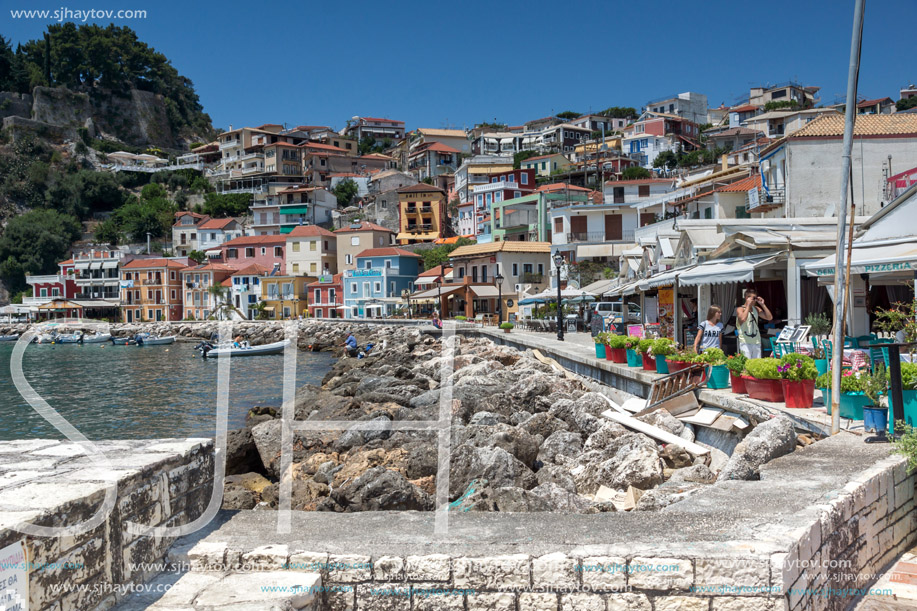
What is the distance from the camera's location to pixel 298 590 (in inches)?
136

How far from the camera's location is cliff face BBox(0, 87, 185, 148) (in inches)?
4215

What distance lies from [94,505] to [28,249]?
98.2m

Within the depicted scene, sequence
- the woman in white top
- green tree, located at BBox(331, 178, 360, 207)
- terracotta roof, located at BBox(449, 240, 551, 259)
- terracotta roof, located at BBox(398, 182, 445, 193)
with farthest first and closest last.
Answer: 1. green tree, located at BBox(331, 178, 360, 207)
2. terracotta roof, located at BBox(398, 182, 445, 193)
3. terracotta roof, located at BBox(449, 240, 551, 259)
4. the woman in white top

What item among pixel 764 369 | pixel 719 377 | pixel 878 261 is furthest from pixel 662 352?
pixel 878 261

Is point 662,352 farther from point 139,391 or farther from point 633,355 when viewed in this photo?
point 139,391

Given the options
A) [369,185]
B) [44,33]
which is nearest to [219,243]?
[369,185]

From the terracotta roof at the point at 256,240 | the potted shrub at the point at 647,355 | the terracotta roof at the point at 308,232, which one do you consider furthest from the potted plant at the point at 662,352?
the terracotta roof at the point at 256,240

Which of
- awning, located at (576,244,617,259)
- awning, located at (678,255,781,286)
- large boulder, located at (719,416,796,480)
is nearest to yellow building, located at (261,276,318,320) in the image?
awning, located at (576,244,617,259)

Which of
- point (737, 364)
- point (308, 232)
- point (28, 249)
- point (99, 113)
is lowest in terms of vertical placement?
point (737, 364)

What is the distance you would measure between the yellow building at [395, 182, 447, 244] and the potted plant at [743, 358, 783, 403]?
70677 millimetres

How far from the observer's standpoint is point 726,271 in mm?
12188

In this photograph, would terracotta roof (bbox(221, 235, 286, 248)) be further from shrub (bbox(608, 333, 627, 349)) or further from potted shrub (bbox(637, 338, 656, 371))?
potted shrub (bbox(637, 338, 656, 371))

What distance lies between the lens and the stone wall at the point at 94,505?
2873mm

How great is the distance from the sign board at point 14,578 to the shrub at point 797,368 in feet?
27.1
